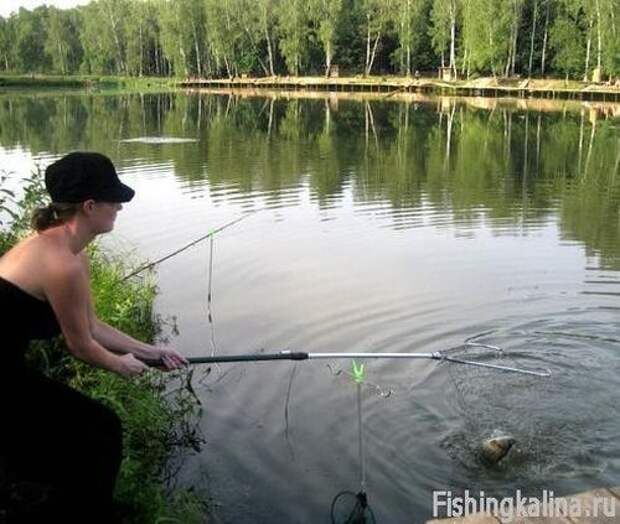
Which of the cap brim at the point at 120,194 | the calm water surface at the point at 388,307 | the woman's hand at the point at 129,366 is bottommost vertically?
the calm water surface at the point at 388,307

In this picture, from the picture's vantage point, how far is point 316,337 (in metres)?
9.47

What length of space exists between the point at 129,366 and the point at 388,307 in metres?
6.98

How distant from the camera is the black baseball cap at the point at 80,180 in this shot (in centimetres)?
337

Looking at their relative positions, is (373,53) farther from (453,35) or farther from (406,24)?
(453,35)

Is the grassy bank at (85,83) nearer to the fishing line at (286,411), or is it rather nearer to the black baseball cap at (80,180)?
the fishing line at (286,411)

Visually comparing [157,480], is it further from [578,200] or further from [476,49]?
[476,49]

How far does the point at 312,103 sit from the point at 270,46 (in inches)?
1221

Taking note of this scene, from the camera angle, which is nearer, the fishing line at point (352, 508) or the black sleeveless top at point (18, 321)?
the black sleeveless top at point (18, 321)

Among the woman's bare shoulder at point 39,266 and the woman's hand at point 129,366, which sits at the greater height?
the woman's bare shoulder at point 39,266

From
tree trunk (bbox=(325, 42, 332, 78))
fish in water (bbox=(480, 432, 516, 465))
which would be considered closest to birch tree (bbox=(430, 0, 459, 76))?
tree trunk (bbox=(325, 42, 332, 78))

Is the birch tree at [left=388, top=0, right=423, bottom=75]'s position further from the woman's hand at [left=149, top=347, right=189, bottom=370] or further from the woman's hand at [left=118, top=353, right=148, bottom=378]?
the woman's hand at [left=118, top=353, right=148, bottom=378]

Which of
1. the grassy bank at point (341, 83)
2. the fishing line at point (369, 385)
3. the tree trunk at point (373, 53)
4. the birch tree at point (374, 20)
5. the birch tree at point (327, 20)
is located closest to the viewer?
the fishing line at point (369, 385)

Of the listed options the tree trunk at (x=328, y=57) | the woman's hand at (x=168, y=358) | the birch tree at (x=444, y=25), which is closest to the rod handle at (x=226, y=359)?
the woman's hand at (x=168, y=358)

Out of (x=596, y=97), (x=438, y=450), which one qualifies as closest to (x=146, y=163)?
(x=438, y=450)
